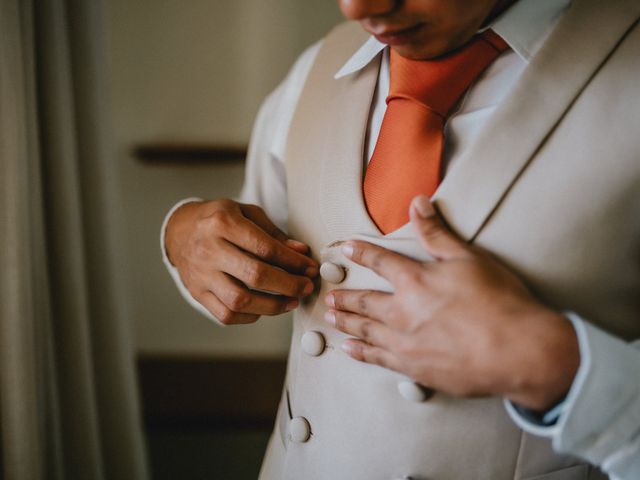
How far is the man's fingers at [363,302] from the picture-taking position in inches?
22.3

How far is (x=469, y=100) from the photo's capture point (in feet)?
2.05

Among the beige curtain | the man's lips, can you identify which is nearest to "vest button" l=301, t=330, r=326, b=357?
the man's lips

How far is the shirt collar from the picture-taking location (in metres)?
0.59

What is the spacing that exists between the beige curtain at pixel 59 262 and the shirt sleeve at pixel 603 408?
0.88 metres

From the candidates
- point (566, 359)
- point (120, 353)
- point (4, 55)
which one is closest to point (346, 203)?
point (566, 359)

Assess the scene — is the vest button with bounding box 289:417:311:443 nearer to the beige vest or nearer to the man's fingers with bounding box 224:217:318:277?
the beige vest

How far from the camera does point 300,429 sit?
2.25 feet

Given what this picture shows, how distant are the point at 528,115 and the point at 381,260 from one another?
0.72ft

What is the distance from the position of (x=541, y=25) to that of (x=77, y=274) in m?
1.00

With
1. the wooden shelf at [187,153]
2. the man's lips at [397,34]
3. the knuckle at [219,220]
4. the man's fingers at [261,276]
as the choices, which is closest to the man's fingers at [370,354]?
the man's fingers at [261,276]

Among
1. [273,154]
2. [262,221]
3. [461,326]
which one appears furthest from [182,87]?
[461,326]

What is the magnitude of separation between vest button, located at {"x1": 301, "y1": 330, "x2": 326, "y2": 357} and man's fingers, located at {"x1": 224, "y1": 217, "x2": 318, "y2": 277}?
0.25ft

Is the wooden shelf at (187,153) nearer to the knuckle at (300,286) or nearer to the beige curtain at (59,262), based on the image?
the beige curtain at (59,262)

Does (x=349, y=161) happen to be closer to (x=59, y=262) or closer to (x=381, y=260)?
(x=381, y=260)
